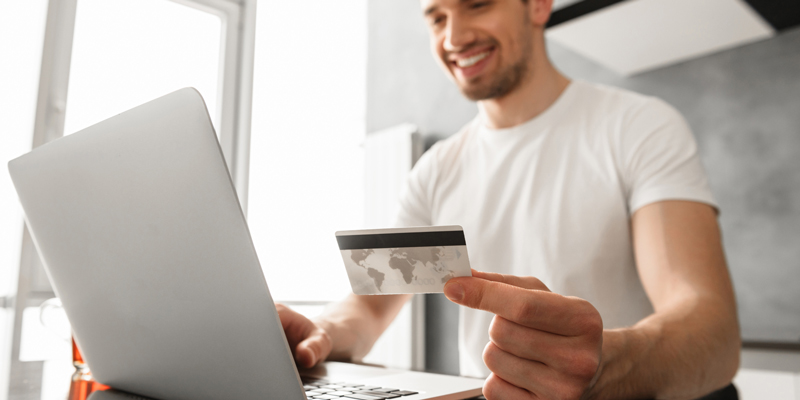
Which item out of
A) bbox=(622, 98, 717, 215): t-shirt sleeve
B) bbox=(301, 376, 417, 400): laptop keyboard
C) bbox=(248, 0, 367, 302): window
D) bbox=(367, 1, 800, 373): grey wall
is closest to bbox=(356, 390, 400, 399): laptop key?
bbox=(301, 376, 417, 400): laptop keyboard

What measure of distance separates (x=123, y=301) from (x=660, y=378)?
0.59m

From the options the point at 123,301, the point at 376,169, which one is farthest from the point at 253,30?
the point at 123,301

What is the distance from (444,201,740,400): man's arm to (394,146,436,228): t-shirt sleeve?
57 centimetres

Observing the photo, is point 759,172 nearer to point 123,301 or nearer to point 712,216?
point 712,216

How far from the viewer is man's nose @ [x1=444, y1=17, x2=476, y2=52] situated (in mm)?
1248

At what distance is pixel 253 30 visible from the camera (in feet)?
10.2

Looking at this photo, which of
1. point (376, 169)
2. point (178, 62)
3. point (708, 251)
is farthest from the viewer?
point (376, 169)

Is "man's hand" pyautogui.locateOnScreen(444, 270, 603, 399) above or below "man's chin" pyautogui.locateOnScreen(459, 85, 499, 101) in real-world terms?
below

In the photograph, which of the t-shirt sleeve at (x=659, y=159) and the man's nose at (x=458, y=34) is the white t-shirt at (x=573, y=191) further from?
the man's nose at (x=458, y=34)

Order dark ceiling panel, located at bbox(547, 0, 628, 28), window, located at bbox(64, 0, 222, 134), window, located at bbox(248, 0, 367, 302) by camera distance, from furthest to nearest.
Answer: window, located at bbox(248, 0, 367, 302) → window, located at bbox(64, 0, 222, 134) → dark ceiling panel, located at bbox(547, 0, 628, 28)

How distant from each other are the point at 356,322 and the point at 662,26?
172 cm

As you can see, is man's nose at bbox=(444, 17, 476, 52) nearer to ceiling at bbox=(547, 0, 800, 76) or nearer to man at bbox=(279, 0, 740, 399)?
man at bbox=(279, 0, 740, 399)

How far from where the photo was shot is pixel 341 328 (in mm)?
995

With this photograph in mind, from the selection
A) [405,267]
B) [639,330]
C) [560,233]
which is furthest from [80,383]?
[560,233]
